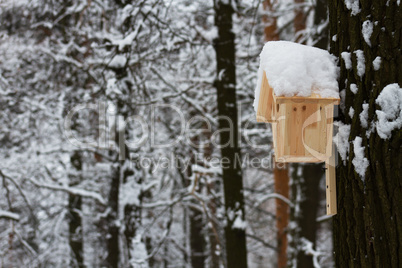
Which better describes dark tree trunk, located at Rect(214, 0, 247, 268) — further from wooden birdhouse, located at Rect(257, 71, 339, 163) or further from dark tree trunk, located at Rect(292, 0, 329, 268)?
wooden birdhouse, located at Rect(257, 71, 339, 163)

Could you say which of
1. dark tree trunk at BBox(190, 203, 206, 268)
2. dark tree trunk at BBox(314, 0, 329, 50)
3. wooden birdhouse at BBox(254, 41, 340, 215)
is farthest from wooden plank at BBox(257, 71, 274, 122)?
dark tree trunk at BBox(190, 203, 206, 268)

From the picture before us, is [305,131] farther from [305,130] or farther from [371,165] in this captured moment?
[371,165]

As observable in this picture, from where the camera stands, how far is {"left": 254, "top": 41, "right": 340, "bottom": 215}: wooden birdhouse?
220cm

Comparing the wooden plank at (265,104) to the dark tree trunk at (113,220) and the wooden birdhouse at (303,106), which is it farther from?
the dark tree trunk at (113,220)

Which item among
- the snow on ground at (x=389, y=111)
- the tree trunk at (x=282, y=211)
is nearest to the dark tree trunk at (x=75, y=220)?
the tree trunk at (x=282, y=211)

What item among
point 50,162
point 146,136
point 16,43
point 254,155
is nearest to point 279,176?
point 254,155

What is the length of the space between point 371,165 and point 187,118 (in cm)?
704

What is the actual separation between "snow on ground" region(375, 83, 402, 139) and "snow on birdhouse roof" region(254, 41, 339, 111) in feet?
0.81

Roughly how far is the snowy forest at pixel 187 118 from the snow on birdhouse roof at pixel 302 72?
1.3 inches

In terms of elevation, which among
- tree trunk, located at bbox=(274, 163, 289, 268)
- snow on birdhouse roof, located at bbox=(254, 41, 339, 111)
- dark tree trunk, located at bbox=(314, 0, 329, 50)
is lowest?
tree trunk, located at bbox=(274, 163, 289, 268)

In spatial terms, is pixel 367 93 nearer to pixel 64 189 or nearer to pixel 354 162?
pixel 354 162

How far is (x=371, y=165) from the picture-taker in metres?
2.04

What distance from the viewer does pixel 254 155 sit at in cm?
948

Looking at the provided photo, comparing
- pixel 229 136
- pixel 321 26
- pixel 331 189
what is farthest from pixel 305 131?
pixel 321 26
